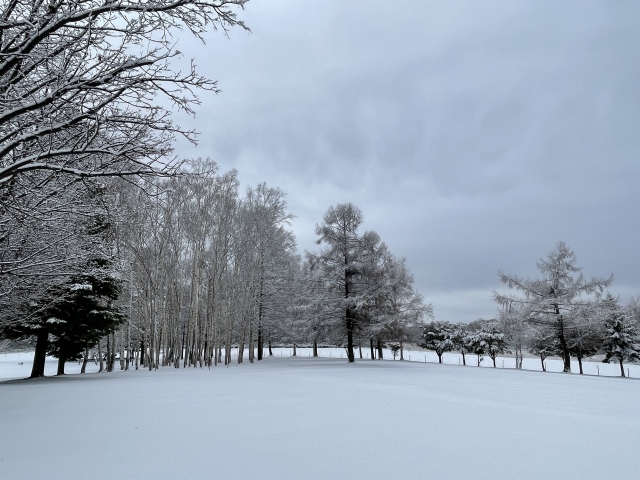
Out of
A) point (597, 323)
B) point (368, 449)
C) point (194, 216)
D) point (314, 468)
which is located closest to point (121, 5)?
point (314, 468)

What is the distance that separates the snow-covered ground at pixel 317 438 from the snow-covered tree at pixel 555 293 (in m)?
15.7

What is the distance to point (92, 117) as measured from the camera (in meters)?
4.19

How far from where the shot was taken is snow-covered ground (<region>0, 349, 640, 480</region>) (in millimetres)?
3623

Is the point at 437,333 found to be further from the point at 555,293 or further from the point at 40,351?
the point at 40,351

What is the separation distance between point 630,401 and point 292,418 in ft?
26.4

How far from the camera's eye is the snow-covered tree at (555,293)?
73.1 feet

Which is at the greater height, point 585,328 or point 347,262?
point 347,262

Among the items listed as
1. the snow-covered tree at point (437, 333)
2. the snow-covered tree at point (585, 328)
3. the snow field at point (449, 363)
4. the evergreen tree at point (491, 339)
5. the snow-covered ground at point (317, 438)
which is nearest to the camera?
the snow-covered ground at point (317, 438)

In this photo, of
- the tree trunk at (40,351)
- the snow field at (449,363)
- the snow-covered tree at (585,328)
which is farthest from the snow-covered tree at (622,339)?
the tree trunk at (40,351)

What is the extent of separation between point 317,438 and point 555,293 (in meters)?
23.2

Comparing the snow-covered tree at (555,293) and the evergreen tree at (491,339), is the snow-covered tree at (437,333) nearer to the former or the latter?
the evergreen tree at (491,339)

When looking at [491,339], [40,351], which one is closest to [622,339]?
[491,339]

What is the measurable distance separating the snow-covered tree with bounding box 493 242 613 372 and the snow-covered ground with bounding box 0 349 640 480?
619 inches

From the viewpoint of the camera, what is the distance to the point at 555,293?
2312 centimetres
